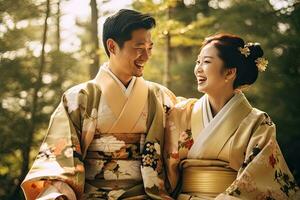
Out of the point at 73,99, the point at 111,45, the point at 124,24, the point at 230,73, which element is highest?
the point at 124,24

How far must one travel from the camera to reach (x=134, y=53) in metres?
3.12

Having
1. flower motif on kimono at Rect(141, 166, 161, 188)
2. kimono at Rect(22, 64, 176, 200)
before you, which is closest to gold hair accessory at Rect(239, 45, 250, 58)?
kimono at Rect(22, 64, 176, 200)

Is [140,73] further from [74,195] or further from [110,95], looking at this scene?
[74,195]

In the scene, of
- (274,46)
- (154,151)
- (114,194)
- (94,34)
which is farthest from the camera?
(274,46)

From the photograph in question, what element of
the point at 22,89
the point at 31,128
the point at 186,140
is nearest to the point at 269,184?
the point at 186,140

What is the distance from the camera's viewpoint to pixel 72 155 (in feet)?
9.29

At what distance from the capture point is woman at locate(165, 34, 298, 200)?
9.42ft

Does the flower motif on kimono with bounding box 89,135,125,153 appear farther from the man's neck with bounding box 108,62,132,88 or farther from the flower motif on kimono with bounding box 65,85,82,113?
A: the man's neck with bounding box 108,62,132,88

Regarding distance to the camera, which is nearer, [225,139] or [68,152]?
[68,152]

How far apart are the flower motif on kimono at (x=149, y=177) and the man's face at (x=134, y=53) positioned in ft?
2.16

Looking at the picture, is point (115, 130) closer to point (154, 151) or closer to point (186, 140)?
point (154, 151)

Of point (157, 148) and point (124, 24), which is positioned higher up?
point (124, 24)

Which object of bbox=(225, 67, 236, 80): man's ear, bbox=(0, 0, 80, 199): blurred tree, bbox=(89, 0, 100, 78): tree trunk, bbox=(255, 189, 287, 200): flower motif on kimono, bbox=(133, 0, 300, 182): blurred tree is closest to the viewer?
bbox=(255, 189, 287, 200): flower motif on kimono

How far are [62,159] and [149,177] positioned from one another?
0.57 meters
